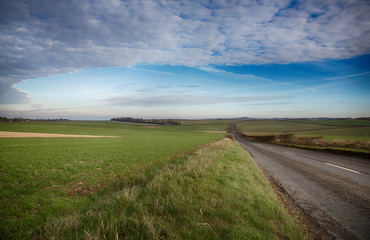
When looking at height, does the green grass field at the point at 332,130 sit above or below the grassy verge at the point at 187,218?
below

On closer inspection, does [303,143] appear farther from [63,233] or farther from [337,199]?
[63,233]

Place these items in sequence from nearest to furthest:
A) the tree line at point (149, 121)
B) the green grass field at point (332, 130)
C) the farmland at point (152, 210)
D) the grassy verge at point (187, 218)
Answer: the grassy verge at point (187, 218) < the farmland at point (152, 210) < the green grass field at point (332, 130) < the tree line at point (149, 121)

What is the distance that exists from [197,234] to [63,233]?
2833 millimetres

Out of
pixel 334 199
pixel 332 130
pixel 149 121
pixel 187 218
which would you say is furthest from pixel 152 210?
pixel 149 121

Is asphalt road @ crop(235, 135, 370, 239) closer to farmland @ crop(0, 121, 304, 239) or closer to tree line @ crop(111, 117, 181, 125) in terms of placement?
farmland @ crop(0, 121, 304, 239)

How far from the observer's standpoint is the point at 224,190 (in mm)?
5453

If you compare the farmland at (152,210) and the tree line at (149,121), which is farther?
the tree line at (149,121)

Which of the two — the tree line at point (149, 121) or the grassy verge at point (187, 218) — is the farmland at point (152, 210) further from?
the tree line at point (149, 121)

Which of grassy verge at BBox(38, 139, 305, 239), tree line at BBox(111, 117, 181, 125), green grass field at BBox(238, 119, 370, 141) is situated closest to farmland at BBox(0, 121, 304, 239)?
grassy verge at BBox(38, 139, 305, 239)

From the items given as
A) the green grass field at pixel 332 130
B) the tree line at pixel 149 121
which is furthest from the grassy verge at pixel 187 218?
the tree line at pixel 149 121

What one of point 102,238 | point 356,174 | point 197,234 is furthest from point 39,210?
point 356,174

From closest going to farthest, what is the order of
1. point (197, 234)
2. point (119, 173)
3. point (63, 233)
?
point (197, 234)
point (63, 233)
point (119, 173)

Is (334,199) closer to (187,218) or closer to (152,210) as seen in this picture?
(187,218)

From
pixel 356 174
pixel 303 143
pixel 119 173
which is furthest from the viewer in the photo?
pixel 303 143
